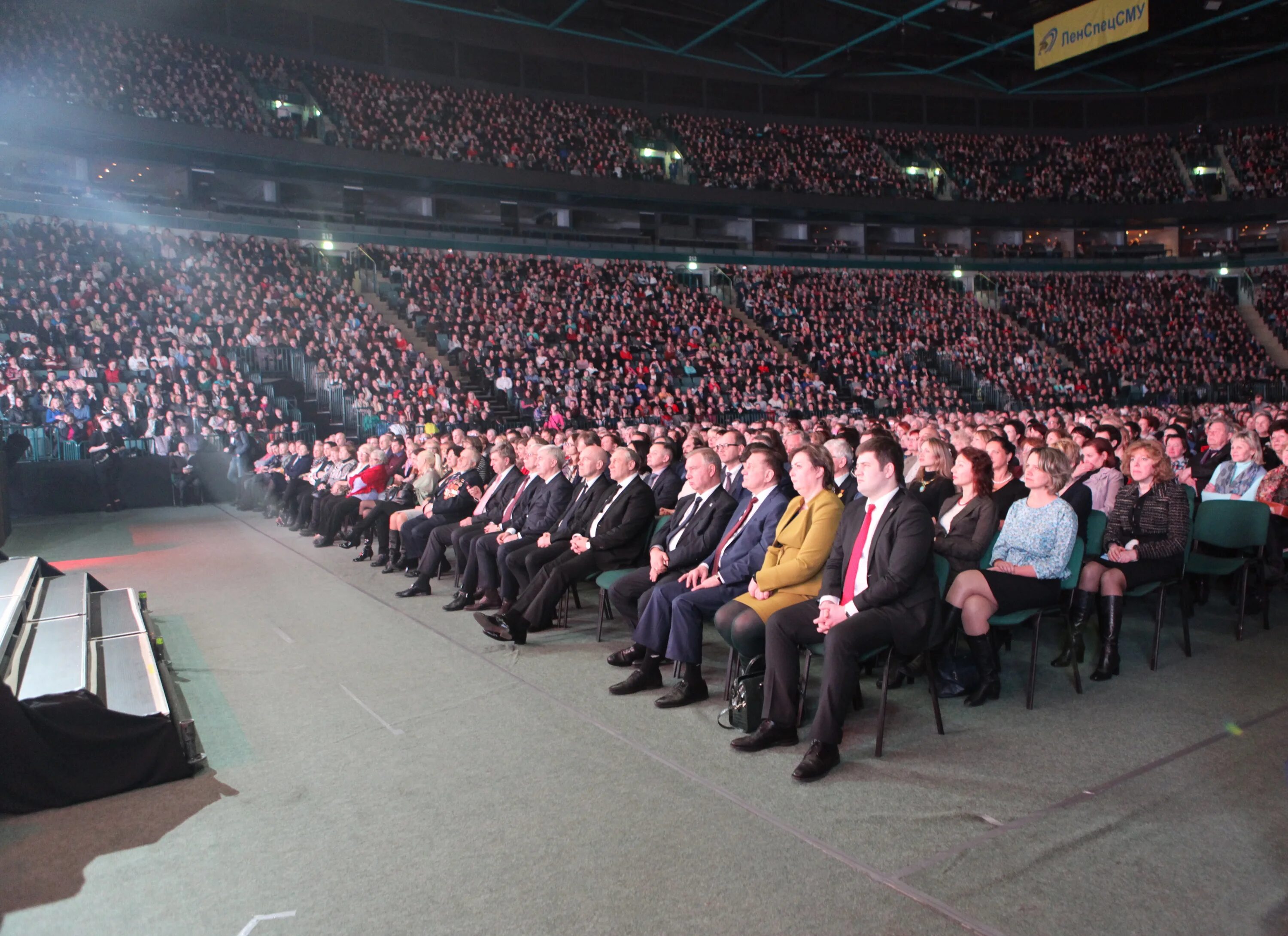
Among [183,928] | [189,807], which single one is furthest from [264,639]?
[183,928]

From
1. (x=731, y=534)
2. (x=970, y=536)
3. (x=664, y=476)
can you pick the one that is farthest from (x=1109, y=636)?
(x=664, y=476)

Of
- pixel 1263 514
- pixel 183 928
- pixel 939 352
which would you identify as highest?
pixel 939 352

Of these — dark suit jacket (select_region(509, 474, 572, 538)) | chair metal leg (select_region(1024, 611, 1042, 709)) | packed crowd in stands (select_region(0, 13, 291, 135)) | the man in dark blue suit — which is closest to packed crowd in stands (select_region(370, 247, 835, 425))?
packed crowd in stands (select_region(0, 13, 291, 135))

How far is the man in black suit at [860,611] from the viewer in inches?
146

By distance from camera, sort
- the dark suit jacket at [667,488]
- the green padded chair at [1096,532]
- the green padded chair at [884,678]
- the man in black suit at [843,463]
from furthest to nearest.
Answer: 1. the dark suit jacket at [667,488]
2. the man in black suit at [843,463]
3. the green padded chair at [1096,532]
4. the green padded chair at [884,678]

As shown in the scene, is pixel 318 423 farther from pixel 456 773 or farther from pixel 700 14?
pixel 700 14

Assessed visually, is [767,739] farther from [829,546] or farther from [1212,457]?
[1212,457]

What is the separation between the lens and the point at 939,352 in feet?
92.4

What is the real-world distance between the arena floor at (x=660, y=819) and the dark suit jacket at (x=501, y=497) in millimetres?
2474

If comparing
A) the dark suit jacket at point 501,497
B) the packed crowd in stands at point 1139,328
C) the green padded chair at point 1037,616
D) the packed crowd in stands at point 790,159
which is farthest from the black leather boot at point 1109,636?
the packed crowd in stands at point 790,159

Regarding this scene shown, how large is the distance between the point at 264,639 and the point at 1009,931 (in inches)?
198

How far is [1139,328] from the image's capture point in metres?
31.5

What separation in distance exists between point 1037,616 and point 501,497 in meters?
4.51

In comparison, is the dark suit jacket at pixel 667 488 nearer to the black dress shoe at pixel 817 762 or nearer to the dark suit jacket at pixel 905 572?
the dark suit jacket at pixel 905 572
